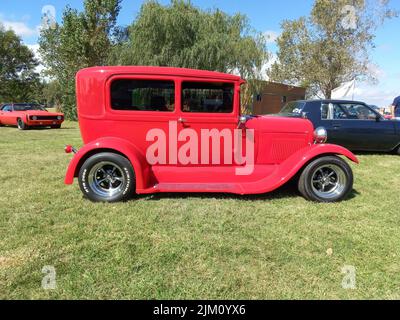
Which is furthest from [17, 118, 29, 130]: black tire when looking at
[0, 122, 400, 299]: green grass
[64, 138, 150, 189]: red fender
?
[64, 138, 150, 189]: red fender

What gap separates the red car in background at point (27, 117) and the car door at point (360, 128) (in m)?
13.3

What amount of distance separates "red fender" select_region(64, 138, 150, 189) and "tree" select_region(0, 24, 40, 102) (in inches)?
1648

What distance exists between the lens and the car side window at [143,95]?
15.6 feet

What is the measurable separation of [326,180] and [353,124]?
459 cm

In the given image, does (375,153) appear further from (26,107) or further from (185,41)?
(26,107)

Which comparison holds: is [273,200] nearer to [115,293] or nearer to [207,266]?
[207,266]

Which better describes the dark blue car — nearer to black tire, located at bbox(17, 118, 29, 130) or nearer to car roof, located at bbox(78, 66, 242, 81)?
car roof, located at bbox(78, 66, 242, 81)

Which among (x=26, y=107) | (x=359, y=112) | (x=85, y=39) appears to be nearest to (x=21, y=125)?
(x=26, y=107)

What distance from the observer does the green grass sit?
2752mm

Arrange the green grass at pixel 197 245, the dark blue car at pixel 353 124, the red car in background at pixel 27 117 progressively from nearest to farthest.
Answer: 1. the green grass at pixel 197 245
2. the dark blue car at pixel 353 124
3. the red car in background at pixel 27 117

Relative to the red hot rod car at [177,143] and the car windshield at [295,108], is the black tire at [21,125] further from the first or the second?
the red hot rod car at [177,143]

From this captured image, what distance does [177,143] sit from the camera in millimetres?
4930

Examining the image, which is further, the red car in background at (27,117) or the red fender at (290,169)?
the red car in background at (27,117)

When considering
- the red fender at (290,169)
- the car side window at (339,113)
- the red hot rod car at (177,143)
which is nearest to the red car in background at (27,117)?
the red hot rod car at (177,143)
